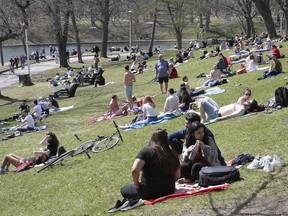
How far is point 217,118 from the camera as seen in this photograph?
13312 millimetres

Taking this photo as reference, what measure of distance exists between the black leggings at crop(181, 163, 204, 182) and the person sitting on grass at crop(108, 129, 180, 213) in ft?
2.03

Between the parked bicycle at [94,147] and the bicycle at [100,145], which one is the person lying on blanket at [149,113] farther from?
the bicycle at [100,145]

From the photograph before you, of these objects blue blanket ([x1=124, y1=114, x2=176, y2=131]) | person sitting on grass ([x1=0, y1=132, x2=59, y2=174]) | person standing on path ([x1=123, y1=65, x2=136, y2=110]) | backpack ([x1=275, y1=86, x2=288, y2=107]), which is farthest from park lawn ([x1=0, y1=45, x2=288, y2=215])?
person standing on path ([x1=123, y1=65, x2=136, y2=110])

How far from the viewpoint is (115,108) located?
18.2 metres

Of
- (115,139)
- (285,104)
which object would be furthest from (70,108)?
(285,104)

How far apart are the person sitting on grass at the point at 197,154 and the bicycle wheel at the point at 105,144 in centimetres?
462

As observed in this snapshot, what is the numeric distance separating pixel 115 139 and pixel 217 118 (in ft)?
8.90

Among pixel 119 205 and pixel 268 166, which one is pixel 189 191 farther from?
pixel 268 166

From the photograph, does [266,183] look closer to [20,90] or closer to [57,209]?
[57,209]

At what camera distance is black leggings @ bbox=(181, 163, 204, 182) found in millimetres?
8055

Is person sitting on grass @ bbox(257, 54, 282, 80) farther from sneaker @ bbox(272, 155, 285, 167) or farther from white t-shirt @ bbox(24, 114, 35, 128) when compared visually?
sneaker @ bbox(272, 155, 285, 167)

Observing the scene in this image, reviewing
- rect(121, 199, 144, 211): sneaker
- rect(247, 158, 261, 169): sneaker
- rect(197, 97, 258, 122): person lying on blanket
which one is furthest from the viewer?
rect(197, 97, 258, 122): person lying on blanket

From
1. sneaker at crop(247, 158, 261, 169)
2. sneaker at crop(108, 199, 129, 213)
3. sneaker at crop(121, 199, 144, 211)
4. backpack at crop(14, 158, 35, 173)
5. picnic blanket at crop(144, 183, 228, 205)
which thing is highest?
sneaker at crop(247, 158, 261, 169)

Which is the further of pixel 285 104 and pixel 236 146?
pixel 285 104
